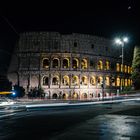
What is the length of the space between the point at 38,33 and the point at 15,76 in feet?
34.8

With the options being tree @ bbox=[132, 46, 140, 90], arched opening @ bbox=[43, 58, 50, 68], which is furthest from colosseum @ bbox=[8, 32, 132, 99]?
tree @ bbox=[132, 46, 140, 90]

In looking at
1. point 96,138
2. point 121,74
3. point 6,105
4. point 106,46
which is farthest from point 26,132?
point 121,74

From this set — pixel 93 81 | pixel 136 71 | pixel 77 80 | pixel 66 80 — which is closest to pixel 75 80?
pixel 77 80

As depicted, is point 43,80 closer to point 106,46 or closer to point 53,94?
point 53,94

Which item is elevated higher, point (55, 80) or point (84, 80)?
point (84, 80)

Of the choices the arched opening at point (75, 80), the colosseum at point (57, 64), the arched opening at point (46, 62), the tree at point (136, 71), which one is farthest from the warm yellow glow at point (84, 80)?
the tree at point (136, 71)

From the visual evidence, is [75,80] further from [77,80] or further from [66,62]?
[66,62]

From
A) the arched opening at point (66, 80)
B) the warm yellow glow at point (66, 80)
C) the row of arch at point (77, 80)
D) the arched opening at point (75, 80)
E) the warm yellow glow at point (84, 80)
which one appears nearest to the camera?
the row of arch at point (77, 80)

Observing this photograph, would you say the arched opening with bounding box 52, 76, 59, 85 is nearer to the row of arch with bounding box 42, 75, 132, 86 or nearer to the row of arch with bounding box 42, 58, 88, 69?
the row of arch with bounding box 42, 75, 132, 86

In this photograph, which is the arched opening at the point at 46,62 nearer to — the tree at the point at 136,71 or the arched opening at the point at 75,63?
the arched opening at the point at 75,63

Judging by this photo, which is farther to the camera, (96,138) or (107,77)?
(107,77)

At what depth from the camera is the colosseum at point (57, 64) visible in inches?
2290

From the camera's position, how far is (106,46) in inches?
2509

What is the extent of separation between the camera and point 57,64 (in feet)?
195
